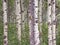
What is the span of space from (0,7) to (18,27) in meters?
5.97

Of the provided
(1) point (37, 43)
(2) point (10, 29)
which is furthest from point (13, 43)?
(1) point (37, 43)

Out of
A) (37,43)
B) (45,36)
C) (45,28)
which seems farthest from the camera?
(45,28)

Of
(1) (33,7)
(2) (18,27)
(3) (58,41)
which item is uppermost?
(1) (33,7)

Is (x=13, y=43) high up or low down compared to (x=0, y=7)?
down

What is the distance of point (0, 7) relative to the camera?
55.4 ft

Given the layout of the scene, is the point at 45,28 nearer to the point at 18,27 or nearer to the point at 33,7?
the point at 18,27

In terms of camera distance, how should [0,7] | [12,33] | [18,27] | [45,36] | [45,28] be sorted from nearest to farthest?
1. [18,27]
2. [45,36]
3. [12,33]
4. [45,28]
5. [0,7]

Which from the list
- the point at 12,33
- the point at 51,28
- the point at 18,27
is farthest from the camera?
the point at 12,33

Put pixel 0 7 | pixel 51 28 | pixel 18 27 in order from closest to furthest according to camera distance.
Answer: pixel 51 28 < pixel 18 27 < pixel 0 7

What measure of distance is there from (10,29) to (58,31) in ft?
11.6

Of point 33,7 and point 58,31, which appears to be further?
point 58,31

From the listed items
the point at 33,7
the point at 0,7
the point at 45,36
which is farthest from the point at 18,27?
the point at 0,7

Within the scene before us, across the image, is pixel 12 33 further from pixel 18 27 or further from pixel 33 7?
pixel 33 7

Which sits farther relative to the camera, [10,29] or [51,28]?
[10,29]
